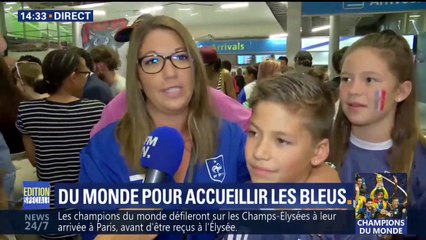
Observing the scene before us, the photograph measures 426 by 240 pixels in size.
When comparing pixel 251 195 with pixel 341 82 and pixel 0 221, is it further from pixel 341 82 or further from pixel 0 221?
pixel 0 221

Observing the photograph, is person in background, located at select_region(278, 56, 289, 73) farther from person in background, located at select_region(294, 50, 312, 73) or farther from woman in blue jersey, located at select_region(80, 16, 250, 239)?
woman in blue jersey, located at select_region(80, 16, 250, 239)

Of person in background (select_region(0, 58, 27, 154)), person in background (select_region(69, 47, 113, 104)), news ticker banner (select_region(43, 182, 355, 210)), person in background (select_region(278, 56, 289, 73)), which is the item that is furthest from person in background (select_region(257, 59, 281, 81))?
person in background (select_region(0, 58, 27, 154))

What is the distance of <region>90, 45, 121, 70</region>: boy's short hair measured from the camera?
35.7 inches

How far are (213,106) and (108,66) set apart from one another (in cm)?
31

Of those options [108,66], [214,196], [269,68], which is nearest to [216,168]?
[214,196]

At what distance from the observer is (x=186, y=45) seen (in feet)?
2.49

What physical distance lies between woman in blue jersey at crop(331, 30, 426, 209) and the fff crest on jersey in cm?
20

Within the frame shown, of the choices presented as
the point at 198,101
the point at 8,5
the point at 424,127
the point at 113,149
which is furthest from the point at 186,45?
the point at 424,127

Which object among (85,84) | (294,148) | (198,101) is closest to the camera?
(294,148)

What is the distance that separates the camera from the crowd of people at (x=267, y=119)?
67 cm

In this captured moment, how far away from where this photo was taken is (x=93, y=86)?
101cm

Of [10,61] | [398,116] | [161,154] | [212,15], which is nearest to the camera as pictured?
[161,154]

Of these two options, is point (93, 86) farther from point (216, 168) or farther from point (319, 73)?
point (319, 73)

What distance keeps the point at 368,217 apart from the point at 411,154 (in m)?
0.14
